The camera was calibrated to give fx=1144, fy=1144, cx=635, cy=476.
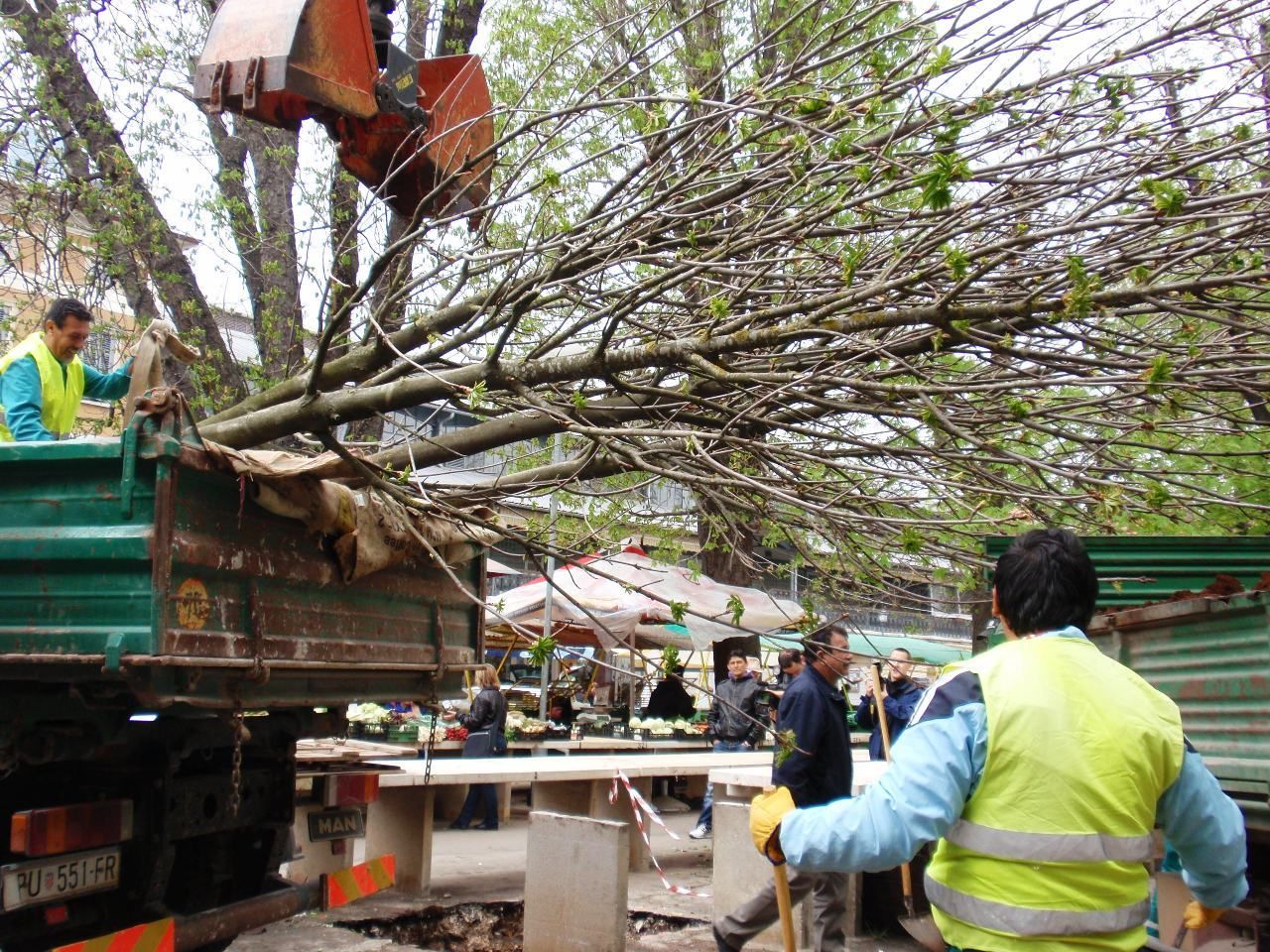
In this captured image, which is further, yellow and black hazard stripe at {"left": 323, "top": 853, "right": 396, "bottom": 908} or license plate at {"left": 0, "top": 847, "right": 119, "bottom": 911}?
yellow and black hazard stripe at {"left": 323, "top": 853, "right": 396, "bottom": 908}

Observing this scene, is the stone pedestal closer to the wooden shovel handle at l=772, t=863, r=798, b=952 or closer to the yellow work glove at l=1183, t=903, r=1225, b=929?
the wooden shovel handle at l=772, t=863, r=798, b=952

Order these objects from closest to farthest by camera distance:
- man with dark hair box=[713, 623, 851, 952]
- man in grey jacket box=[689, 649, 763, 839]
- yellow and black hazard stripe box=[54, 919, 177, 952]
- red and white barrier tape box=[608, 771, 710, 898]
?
yellow and black hazard stripe box=[54, 919, 177, 952]
man with dark hair box=[713, 623, 851, 952]
red and white barrier tape box=[608, 771, 710, 898]
man in grey jacket box=[689, 649, 763, 839]

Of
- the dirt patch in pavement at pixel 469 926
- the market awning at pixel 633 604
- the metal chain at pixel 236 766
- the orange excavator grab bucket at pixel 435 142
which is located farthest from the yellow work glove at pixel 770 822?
the market awning at pixel 633 604

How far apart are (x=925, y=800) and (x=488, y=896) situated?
727 cm

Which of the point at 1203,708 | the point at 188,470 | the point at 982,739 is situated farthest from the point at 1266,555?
the point at 188,470

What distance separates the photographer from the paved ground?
7.57 metres

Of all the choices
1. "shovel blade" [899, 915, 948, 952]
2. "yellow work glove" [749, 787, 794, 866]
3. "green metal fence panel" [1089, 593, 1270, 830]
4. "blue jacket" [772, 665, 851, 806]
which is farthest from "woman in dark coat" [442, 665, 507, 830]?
"yellow work glove" [749, 787, 794, 866]

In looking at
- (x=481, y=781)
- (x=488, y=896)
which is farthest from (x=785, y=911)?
(x=481, y=781)

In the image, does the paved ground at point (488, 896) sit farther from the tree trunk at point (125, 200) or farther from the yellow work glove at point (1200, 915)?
the yellow work glove at point (1200, 915)

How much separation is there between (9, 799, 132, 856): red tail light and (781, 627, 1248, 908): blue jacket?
311 centimetres

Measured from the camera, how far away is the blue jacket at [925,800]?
2518 mm

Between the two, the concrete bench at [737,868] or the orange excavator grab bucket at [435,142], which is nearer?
the orange excavator grab bucket at [435,142]

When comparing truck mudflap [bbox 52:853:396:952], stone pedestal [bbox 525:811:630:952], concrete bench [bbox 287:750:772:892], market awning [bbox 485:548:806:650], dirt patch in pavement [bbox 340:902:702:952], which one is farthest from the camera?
market awning [bbox 485:548:806:650]

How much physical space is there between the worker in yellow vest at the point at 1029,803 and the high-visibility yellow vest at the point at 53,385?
Answer: 404cm
